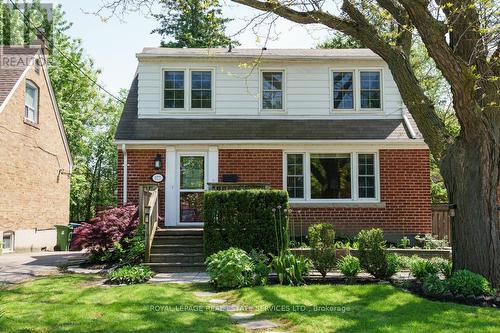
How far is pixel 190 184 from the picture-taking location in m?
13.8

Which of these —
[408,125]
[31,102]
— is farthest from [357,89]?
[31,102]

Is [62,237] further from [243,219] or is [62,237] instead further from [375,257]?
[375,257]

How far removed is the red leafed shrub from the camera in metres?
11.2

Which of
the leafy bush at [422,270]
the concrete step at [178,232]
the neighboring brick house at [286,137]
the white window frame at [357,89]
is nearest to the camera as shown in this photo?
the leafy bush at [422,270]

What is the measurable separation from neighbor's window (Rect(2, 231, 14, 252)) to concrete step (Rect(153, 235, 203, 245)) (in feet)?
24.1

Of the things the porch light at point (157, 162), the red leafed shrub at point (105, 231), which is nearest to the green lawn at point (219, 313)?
the red leafed shrub at point (105, 231)

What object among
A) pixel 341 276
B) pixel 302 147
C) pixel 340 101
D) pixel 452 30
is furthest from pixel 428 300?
pixel 340 101

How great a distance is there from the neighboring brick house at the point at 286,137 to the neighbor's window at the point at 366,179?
0.10 feet

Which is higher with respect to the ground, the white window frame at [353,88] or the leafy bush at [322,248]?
the white window frame at [353,88]

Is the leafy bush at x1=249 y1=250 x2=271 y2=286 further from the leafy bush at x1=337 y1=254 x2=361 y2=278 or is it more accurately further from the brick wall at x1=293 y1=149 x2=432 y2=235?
the brick wall at x1=293 y1=149 x2=432 y2=235

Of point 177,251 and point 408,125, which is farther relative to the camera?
point 408,125

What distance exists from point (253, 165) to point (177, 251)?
368 centimetres

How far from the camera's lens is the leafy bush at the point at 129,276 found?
9.10 m

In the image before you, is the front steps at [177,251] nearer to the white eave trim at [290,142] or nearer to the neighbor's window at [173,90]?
the white eave trim at [290,142]
